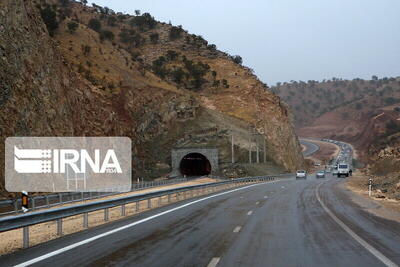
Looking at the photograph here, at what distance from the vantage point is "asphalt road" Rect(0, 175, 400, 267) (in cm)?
915

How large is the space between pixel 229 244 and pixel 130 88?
235 feet

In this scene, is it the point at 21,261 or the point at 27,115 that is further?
the point at 27,115

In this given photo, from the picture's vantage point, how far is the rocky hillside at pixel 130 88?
1657 inches

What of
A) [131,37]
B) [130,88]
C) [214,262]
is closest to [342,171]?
[130,88]

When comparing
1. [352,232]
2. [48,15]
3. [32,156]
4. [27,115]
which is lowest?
[352,232]

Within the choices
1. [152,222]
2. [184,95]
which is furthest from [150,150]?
[152,222]

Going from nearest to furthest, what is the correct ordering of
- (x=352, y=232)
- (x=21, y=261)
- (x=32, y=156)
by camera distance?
(x=21, y=261) < (x=352, y=232) < (x=32, y=156)

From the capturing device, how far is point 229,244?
11.2 meters

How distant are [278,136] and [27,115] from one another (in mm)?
62964

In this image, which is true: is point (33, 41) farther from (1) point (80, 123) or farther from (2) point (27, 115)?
(1) point (80, 123)

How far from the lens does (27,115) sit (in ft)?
129

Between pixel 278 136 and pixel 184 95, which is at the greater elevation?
pixel 184 95

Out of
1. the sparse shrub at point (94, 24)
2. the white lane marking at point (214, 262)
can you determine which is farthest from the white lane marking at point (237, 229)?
the sparse shrub at point (94, 24)

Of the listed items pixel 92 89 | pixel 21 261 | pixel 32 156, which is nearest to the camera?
pixel 21 261
